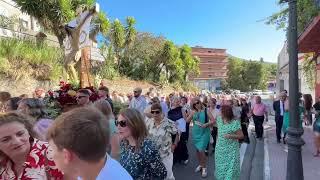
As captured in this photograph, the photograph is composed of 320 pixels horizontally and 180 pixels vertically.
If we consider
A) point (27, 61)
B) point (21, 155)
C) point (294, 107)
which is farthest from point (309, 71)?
point (21, 155)

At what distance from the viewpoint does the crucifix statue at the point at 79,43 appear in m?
9.75

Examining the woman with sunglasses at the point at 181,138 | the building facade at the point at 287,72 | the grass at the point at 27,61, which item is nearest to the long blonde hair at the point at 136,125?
the woman with sunglasses at the point at 181,138

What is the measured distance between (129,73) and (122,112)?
29.4m

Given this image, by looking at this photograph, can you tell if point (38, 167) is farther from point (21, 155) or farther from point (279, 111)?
point (279, 111)

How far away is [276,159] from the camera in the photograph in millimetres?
9344

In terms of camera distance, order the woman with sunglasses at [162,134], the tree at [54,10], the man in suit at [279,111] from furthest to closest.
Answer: the tree at [54,10] → the man in suit at [279,111] → the woman with sunglasses at [162,134]

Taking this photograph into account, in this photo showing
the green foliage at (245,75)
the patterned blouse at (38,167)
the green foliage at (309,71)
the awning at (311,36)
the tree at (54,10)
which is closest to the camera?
the patterned blouse at (38,167)

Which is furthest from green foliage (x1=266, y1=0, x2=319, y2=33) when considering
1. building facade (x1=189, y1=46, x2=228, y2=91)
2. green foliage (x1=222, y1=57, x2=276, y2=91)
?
building facade (x1=189, y1=46, x2=228, y2=91)

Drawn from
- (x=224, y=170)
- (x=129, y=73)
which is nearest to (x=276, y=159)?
(x=224, y=170)

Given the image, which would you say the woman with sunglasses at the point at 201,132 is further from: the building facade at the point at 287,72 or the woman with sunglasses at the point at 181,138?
the building facade at the point at 287,72

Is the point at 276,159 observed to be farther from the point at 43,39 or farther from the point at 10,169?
the point at 43,39

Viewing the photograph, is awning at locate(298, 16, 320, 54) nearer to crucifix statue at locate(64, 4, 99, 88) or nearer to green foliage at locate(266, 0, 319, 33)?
green foliage at locate(266, 0, 319, 33)

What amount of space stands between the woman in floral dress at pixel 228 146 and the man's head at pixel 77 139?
4.32 metres

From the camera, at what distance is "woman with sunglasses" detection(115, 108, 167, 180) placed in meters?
3.20
